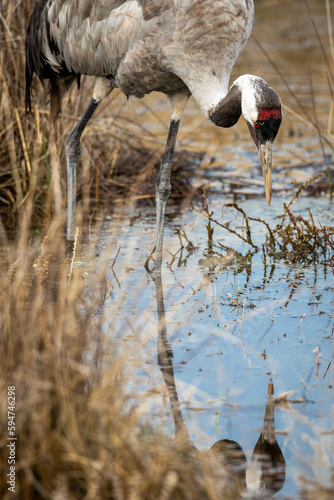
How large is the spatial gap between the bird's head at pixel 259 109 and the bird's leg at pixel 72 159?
114 cm

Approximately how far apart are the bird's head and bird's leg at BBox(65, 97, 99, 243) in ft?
3.75

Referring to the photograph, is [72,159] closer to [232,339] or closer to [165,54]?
[165,54]

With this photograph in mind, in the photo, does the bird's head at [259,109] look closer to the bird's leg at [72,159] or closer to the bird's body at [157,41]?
the bird's body at [157,41]

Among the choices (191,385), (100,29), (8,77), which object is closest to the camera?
(191,385)

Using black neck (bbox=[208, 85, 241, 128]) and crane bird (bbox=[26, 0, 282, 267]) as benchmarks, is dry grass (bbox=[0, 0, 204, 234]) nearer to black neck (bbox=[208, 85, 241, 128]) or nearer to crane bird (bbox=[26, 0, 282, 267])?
crane bird (bbox=[26, 0, 282, 267])

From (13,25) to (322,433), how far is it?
402 cm

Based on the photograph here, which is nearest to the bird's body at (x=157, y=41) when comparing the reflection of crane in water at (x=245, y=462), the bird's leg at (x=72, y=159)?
the bird's leg at (x=72, y=159)

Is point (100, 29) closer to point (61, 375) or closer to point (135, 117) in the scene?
point (135, 117)

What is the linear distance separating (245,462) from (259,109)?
2.06 metres

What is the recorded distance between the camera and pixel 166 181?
211 inches

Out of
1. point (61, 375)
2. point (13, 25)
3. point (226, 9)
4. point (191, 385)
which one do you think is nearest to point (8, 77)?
point (13, 25)

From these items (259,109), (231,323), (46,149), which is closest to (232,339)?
(231,323)

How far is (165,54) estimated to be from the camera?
4.73 m

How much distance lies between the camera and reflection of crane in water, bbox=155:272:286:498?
8.39ft
